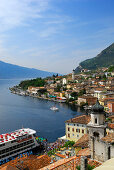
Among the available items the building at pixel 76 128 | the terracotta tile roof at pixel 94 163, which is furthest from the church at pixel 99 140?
the building at pixel 76 128

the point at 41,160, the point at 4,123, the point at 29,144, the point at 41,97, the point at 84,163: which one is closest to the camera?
the point at 84,163

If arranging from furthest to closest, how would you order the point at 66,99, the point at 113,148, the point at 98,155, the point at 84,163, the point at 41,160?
the point at 66,99, the point at 41,160, the point at 98,155, the point at 113,148, the point at 84,163

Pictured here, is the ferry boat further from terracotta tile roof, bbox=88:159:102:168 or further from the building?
terracotta tile roof, bbox=88:159:102:168

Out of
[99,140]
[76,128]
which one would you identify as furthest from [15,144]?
[99,140]

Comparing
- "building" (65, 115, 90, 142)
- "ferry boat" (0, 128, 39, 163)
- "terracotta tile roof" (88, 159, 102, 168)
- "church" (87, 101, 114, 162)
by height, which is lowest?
"ferry boat" (0, 128, 39, 163)

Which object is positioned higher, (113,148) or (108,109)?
(113,148)

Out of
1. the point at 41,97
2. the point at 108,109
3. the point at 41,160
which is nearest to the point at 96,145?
the point at 41,160

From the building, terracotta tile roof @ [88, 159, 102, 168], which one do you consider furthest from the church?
the building

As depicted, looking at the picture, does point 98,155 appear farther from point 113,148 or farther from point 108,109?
point 108,109
